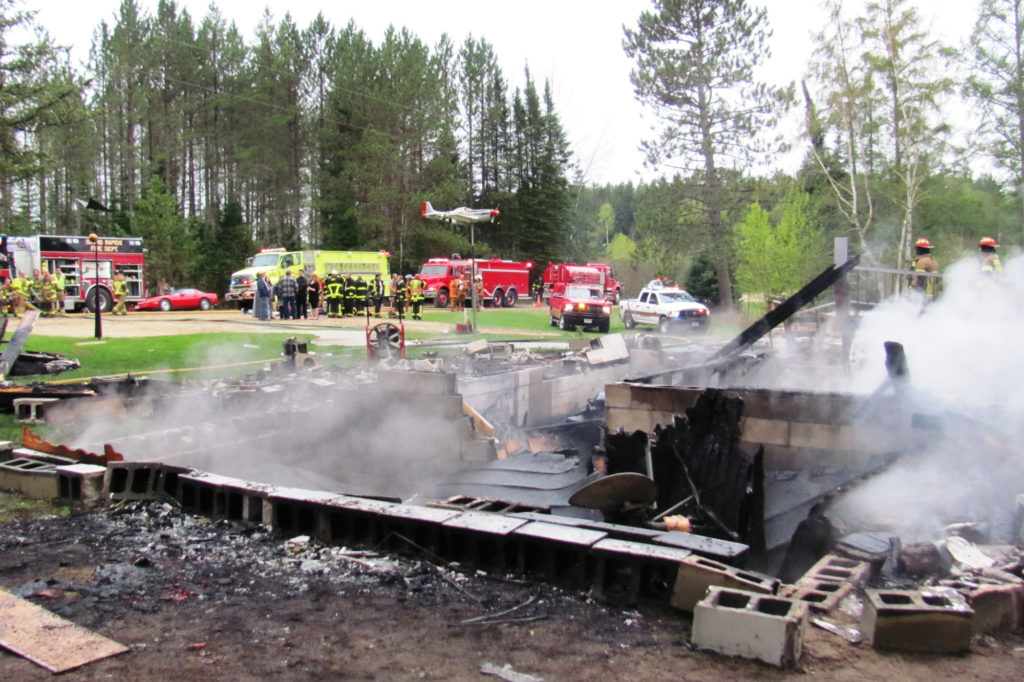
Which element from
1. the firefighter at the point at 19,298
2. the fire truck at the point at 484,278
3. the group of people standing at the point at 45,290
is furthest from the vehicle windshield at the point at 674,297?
the group of people standing at the point at 45,290

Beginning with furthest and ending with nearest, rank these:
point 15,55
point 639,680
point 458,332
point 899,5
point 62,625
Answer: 1. point 899,5
2. point 458,332
3. point 15,55
4. point 62,625
5. point 639,680

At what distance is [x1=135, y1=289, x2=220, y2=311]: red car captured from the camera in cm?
3002

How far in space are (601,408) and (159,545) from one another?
741 cm

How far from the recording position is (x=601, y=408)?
11.4 meters

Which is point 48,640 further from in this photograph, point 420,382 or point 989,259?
point 989,259

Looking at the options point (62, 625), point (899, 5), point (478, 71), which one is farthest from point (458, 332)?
point (478, 71)

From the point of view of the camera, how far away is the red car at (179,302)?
98.5ft

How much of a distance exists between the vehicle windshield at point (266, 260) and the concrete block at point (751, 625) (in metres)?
29.9

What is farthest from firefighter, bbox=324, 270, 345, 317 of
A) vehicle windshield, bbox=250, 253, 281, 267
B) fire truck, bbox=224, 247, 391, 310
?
vehicle windshield, bbox=250, 253, 281, 267

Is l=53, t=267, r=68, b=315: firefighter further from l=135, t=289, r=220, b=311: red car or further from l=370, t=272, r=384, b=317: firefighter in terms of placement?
l=370, t=272, r=384, b=317: firefighter

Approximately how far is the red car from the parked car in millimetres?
15728

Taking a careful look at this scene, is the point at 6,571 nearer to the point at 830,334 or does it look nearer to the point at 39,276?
the point at 830,334

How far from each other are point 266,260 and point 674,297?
16699mm

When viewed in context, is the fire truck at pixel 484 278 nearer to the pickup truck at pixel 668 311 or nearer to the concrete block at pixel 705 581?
the pickup truck at pixel 668 311
